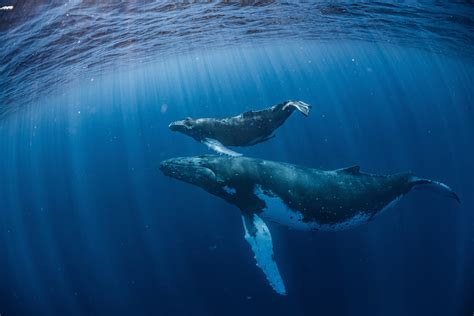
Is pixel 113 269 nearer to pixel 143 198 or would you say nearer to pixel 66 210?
pixel 143 198

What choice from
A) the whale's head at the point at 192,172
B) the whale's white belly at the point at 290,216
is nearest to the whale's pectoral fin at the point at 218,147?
the whale's head at the point at 192,172

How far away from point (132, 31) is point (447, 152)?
29.9m

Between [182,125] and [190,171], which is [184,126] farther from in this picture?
[190,171]

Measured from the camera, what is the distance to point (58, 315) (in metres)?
17.6

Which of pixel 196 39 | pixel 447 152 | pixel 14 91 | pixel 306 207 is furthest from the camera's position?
pixel 447 152

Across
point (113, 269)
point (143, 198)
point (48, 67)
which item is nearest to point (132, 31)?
point (48, 67)

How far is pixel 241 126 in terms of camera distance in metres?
10.1

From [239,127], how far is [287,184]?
283cm

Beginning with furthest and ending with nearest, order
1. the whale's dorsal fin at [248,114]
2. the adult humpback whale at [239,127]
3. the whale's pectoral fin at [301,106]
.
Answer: the whale's dorsal fin at [248,114]
the adult humpback whale at [239,127]
the whale's pectoral fin at [301,106]

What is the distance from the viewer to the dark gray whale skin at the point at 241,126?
31.5ft

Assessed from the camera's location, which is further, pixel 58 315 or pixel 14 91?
pixel 14 91

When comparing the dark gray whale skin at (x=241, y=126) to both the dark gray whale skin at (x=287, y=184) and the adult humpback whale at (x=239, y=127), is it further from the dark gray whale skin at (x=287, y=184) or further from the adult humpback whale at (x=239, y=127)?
the dark gray whale skin at (x=287, y=184)

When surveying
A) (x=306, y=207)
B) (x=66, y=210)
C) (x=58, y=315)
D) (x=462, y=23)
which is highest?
(x=462, y=23)

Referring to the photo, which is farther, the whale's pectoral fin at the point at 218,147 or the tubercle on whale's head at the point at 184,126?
the tubercle on whale's head at the point at 184,126
